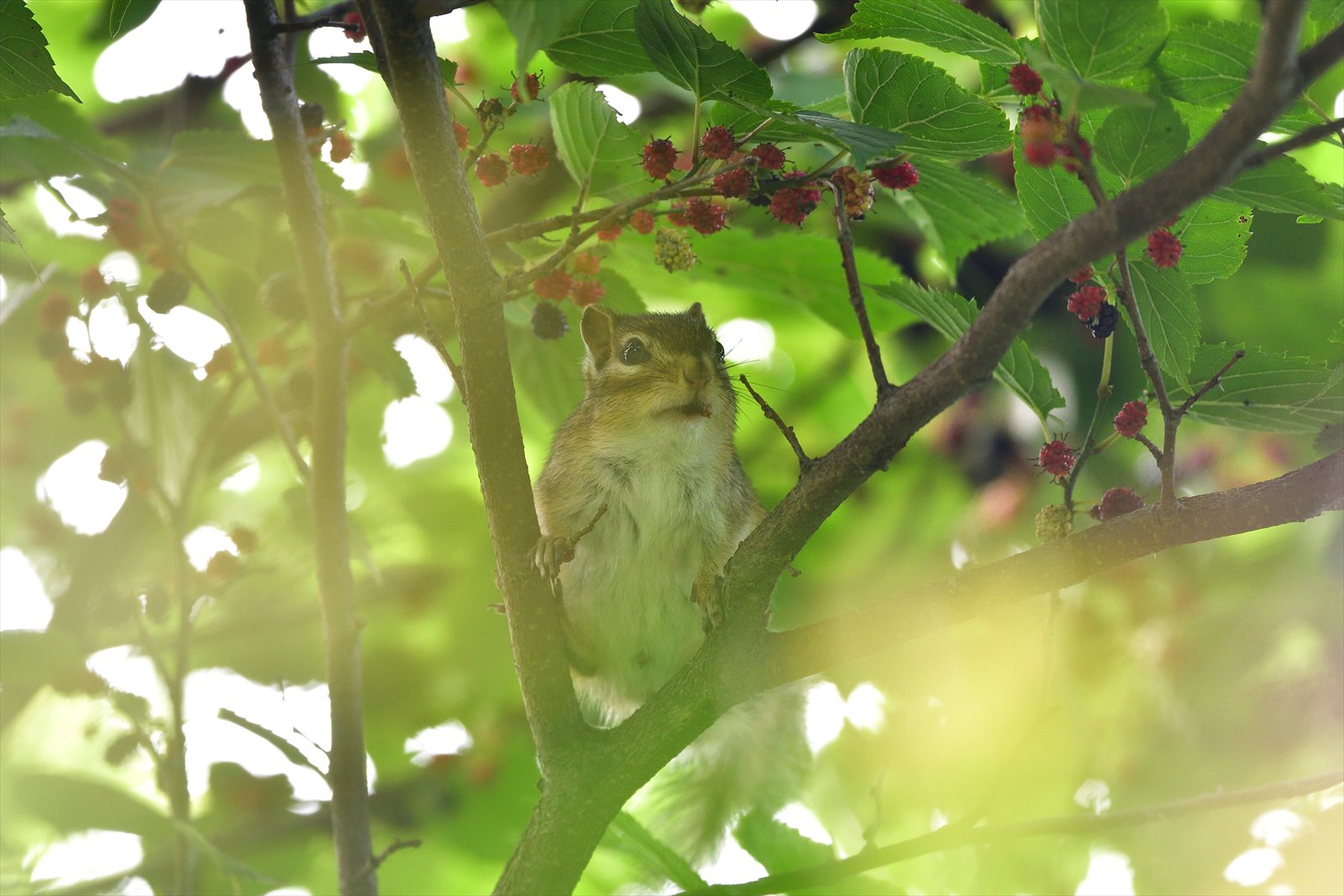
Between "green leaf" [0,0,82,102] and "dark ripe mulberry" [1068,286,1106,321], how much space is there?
129 centimetres

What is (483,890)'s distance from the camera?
3309 millimetres

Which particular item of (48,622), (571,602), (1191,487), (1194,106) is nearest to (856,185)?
(1194,106)

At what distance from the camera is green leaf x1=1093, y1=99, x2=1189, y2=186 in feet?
4.41

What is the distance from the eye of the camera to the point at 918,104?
1.53 metres

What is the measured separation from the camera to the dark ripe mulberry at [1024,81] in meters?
1.44

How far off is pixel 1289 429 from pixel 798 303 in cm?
124

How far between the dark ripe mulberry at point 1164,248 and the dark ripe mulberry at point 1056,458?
1.18ft

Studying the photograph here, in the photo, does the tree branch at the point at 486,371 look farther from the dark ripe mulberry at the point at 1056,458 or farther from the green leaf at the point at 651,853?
the dark ripe mulberry at the point at 1056,458

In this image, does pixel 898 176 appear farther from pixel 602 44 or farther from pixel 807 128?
pixel 602 44

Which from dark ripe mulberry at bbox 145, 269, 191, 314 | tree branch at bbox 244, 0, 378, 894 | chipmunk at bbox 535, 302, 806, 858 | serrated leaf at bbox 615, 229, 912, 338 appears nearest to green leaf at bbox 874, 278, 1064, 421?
serrated leaf at bbox 615, 229, 912, 338

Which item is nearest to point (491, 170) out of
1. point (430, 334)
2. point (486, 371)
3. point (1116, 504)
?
point (430, 334)

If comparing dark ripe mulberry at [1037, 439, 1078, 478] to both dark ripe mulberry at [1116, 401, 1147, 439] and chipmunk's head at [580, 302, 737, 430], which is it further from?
chipmunk's head at [580, 302, 737, 430]

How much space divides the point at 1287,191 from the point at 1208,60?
6.8 inches

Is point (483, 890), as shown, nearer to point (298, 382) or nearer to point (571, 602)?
point (571, 602)
